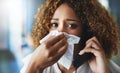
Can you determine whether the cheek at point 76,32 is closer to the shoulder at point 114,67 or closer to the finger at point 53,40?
the finger at point 53,40

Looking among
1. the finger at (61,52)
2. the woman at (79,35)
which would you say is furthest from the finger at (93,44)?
the finger at (61,52)

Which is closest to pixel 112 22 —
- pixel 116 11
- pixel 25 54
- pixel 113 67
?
pixel 116 11

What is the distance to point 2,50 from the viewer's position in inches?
48.8

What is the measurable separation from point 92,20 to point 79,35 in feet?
0.28

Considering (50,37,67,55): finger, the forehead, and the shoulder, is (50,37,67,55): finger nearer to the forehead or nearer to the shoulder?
the forehead

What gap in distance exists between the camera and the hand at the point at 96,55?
1.15 meters

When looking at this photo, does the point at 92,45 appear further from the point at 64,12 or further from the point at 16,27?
the point at 16,27

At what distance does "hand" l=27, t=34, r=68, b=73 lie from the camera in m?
1.14

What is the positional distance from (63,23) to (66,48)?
0.11 meters

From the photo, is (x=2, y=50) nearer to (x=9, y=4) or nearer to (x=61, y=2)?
(x=9, y=4)

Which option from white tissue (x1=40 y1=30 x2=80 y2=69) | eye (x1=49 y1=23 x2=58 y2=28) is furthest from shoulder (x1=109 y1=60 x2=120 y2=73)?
eye (x1=49 y1=23 x2=58 y2=28)

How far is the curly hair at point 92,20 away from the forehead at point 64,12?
1cm

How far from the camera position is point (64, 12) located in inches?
46.4

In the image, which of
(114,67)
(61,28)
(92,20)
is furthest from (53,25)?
(114,67)
